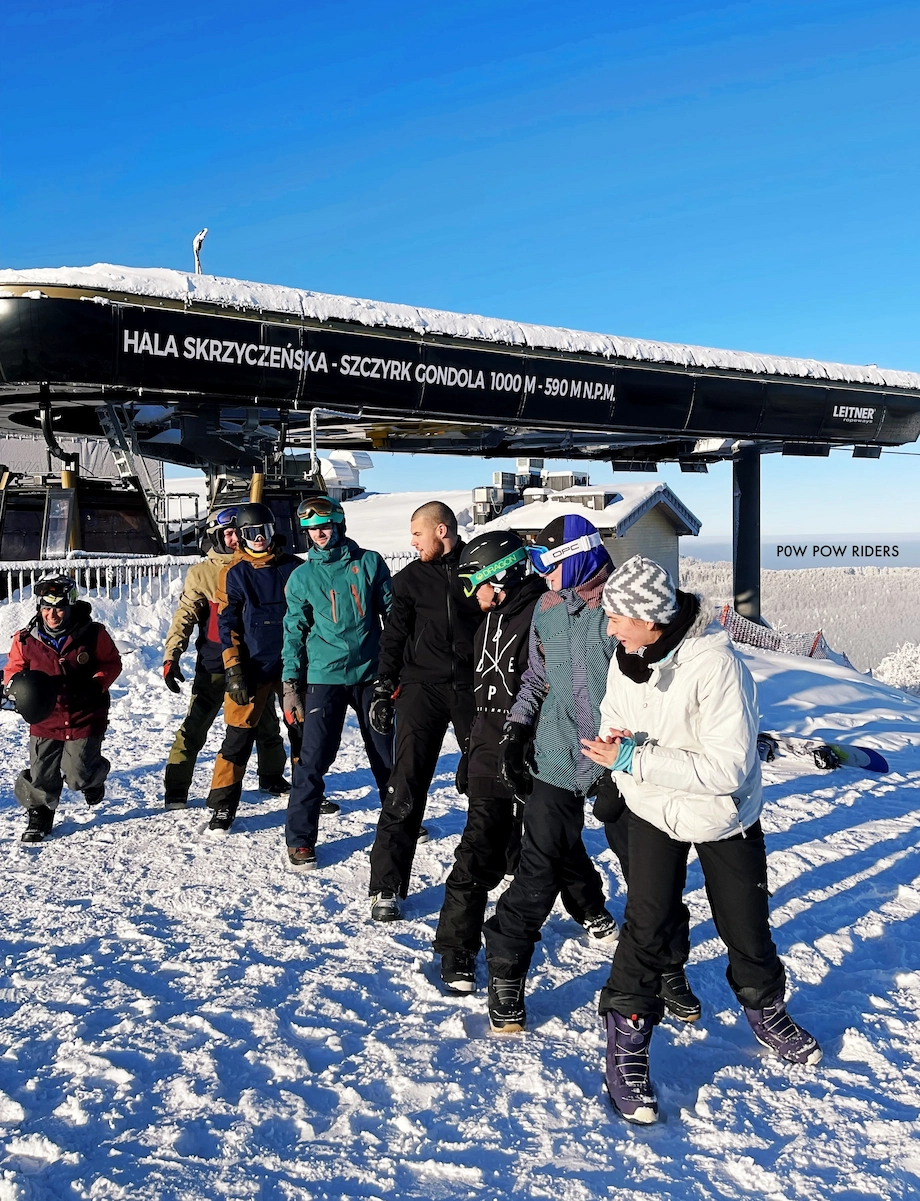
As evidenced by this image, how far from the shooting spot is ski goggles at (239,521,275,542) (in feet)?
17.6

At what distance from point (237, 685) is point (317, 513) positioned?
131 cm

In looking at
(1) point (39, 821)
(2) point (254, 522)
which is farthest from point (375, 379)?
(1) point (39, 821)

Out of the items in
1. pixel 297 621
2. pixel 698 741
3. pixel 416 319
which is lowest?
pixel 698 741

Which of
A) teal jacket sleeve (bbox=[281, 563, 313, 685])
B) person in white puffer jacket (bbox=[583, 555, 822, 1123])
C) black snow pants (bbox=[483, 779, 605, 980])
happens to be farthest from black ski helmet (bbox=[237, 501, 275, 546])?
person in white puffer jacket (bbox=[583, 555, 822, 1123])

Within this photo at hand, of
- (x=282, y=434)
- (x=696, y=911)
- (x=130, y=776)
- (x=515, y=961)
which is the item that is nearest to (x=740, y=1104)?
(x=515, y=961)

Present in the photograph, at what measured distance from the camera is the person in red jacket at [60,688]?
5152mm

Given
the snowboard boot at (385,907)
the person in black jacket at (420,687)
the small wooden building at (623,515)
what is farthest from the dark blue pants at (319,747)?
the small wooden building at (623,515)

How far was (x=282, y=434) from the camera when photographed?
583 inches

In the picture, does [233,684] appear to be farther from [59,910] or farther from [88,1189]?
[88,1189]

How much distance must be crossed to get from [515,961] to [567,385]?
1362cm

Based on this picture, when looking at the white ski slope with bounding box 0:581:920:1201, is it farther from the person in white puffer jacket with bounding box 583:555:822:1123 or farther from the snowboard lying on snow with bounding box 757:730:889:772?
the snowboard lying on snow with bounding box 757:730:889:772

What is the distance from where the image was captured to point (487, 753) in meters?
3.51

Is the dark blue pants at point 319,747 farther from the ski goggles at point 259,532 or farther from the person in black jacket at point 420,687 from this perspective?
the ski goggles at point 259,532

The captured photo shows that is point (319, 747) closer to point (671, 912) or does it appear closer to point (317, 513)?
point (317, 513)
